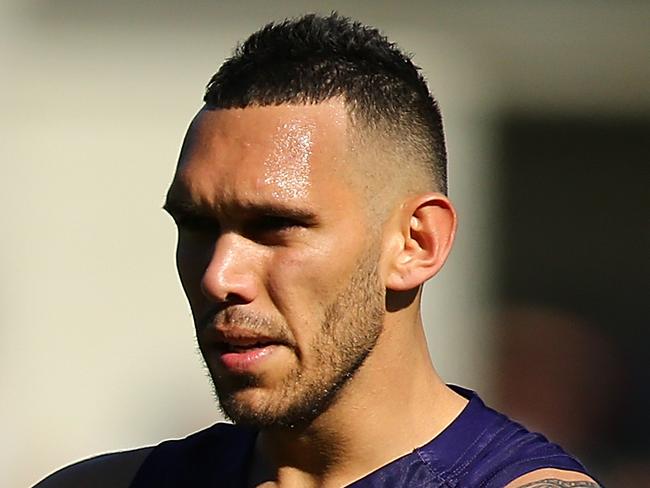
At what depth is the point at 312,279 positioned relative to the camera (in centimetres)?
273

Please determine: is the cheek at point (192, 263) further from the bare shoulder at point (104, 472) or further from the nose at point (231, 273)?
the bare shoulder at point (104, 472)

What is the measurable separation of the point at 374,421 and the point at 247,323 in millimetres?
338

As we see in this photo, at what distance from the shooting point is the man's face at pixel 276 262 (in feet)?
8.92

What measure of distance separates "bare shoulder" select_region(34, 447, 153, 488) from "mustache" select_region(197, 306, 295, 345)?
0.55 meters

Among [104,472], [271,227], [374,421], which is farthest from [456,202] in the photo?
[271,227]

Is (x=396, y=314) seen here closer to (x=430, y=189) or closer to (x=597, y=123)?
(x=430, y=189)

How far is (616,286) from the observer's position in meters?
5.30

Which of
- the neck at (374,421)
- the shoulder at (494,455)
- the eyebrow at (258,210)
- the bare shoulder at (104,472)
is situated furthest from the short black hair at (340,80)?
the bare shoulder at (104,472)

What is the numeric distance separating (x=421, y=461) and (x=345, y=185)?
20.3 inches

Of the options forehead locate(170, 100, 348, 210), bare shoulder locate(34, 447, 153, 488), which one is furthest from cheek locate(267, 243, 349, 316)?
bare shoulder locate(34, 447, 153, 488)

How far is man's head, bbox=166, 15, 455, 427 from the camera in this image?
2.72 m

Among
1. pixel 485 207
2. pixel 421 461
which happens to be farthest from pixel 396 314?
pixel 485 207

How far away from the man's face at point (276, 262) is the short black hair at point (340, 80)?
0.07 meters

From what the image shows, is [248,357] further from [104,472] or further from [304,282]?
[104,472]
